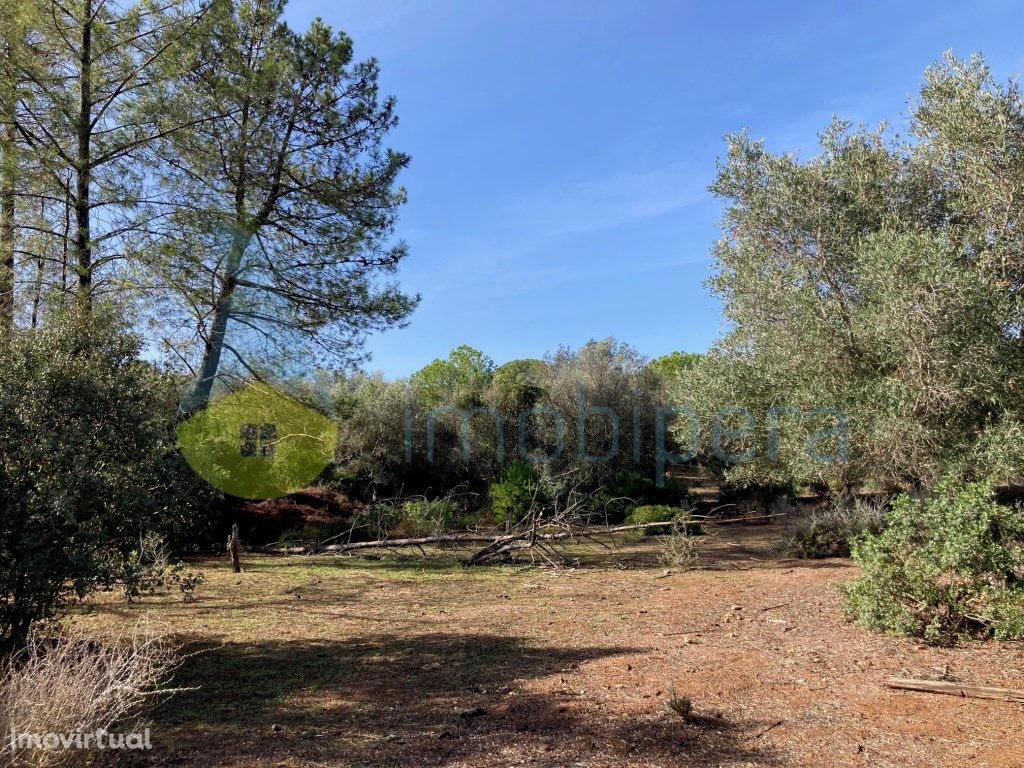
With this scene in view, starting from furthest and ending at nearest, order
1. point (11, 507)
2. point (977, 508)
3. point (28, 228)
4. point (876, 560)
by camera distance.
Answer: point (28, 228) → point (876, 560) → point (977, 508) → point (11, 507)

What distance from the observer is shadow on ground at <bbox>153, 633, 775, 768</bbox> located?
11.4 feet

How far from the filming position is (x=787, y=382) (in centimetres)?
949

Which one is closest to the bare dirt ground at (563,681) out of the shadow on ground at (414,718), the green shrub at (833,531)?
the shadow on ground at (414,718)

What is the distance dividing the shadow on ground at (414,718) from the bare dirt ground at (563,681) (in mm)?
15

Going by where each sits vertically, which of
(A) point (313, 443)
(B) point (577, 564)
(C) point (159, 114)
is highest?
(C) point (159, 114)

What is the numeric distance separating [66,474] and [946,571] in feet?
21.0

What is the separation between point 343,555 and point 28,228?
7393 mm

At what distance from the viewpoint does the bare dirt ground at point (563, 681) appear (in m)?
3.53

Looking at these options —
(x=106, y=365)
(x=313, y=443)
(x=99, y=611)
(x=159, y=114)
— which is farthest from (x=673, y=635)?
(x=313, y=443)

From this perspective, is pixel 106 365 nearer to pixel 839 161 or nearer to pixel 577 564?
pixel 577 564

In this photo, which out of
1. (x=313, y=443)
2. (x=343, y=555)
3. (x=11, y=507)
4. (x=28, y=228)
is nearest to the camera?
(x=11, y=507)

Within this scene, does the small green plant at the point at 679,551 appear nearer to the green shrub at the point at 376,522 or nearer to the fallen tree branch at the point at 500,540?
the fallen tree branch at the point at 500,540

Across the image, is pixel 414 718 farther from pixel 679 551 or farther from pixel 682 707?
pixel 679 551

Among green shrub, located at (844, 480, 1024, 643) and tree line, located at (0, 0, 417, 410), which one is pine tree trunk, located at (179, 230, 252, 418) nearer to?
tree line, located at (0, 0, 417, 410)
